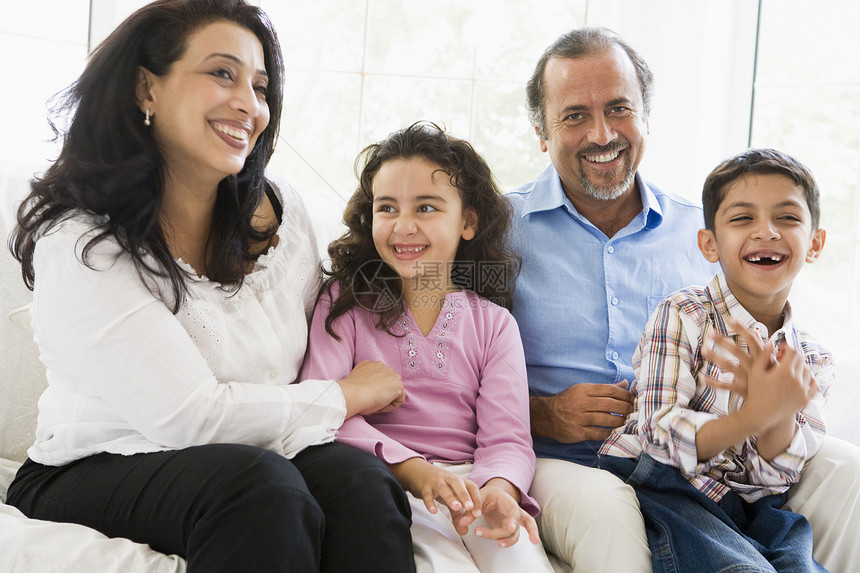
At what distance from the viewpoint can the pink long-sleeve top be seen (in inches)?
51.1

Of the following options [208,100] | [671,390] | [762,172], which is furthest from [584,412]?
[208,100]

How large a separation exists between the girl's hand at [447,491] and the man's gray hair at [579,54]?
828mm

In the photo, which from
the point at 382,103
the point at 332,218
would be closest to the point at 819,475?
the point at 332,218

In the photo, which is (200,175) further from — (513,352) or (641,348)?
(641,348)

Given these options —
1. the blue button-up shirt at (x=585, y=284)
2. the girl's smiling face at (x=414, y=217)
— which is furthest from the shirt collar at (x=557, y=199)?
the girl's smiling face at (x=414, y=217)

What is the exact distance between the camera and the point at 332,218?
1637 mm

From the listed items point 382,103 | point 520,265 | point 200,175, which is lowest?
point 520,265

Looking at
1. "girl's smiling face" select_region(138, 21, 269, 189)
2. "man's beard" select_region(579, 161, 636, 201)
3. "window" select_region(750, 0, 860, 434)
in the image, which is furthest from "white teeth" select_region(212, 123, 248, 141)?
"window" select_region(750, 0, 860, 434)

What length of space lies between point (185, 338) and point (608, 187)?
0.88m

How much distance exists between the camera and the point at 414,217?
138 centimetres

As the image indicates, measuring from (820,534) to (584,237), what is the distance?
Answer: 66 centimetres

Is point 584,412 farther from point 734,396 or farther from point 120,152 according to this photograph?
point 120,152

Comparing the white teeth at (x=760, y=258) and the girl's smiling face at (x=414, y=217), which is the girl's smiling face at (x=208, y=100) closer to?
the girl's smiling face at (x=414, y=217)

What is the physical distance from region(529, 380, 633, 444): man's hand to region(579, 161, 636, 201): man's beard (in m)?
0.38
